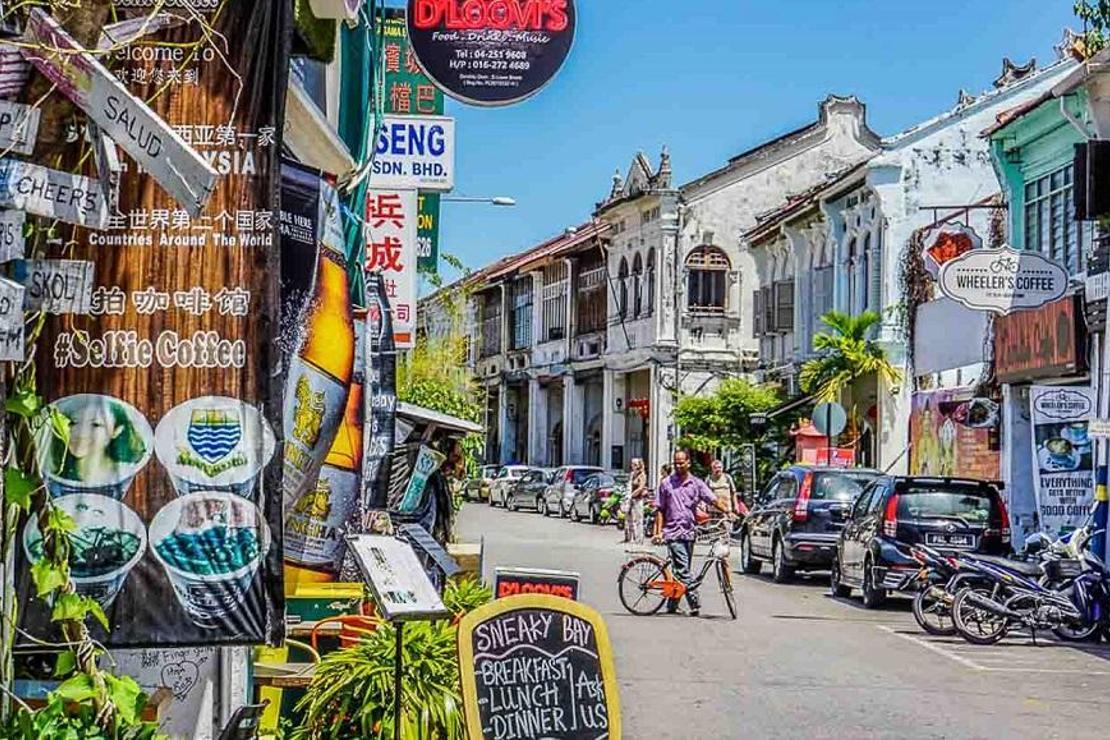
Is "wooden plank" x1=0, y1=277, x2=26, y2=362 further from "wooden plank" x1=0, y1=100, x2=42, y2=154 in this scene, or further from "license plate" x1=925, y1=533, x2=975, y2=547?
"license plate" x1=925, y1=533, x2=975, y2=547

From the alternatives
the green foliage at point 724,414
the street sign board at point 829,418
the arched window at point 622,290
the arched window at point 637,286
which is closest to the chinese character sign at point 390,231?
the street sign board at point 829,418

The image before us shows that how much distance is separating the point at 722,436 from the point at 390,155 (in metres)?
31.6

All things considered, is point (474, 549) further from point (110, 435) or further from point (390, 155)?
point (110, 435)

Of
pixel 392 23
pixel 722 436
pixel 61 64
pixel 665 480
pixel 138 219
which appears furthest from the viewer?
pixel 722 436

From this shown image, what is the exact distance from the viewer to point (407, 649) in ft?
29.0

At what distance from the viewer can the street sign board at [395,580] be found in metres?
7.96

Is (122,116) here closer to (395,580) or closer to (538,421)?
(395,580)

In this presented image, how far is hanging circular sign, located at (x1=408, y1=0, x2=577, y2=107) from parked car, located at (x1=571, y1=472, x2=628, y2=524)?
118 feet

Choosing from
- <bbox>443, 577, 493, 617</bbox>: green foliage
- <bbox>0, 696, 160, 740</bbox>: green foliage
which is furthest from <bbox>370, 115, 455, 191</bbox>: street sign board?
<bbox>0, 696, 160, 740</bbox>: green foliage

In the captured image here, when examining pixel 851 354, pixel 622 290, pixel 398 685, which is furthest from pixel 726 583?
pixel 622 290

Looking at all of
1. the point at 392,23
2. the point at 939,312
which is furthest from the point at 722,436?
the point at 392,23

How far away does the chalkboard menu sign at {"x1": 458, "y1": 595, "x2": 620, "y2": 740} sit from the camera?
781 cm

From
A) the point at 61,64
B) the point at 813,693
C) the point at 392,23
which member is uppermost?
the point at 392,23

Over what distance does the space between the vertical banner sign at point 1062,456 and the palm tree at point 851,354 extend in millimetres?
14239
